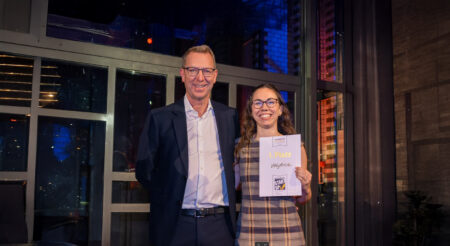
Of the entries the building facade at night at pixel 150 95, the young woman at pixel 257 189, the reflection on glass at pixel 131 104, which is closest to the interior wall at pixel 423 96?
the building facade at night at pixel 150 95

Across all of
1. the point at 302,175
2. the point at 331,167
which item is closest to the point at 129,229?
the point at 302,175

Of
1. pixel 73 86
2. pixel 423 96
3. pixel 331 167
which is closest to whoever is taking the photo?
pixel 73 86

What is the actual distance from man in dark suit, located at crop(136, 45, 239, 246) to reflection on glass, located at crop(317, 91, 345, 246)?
241cm

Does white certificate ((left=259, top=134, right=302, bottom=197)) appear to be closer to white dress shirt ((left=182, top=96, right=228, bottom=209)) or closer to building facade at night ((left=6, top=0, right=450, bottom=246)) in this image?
white dress shirt ((left=182, top=96, right=228, bottom=209))

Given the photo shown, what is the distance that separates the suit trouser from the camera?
2.25m

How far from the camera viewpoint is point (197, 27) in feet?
14.0

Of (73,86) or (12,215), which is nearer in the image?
(12,215)

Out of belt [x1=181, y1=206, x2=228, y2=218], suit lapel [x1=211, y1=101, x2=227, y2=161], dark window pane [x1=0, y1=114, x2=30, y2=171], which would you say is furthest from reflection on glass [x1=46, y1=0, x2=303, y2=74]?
belt [x1=181, y1=206, x2=228, y2=218]

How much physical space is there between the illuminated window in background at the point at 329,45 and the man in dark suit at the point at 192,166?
260 centimetres

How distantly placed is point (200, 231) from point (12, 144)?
189cm

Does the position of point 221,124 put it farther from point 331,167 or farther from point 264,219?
point 331,167

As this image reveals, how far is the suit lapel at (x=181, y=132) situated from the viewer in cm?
237

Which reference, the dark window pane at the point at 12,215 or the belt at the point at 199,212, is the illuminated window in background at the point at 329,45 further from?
the dark window pane at the point at 12,215

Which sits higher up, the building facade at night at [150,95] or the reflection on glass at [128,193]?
the building facade at night at [150,95]
